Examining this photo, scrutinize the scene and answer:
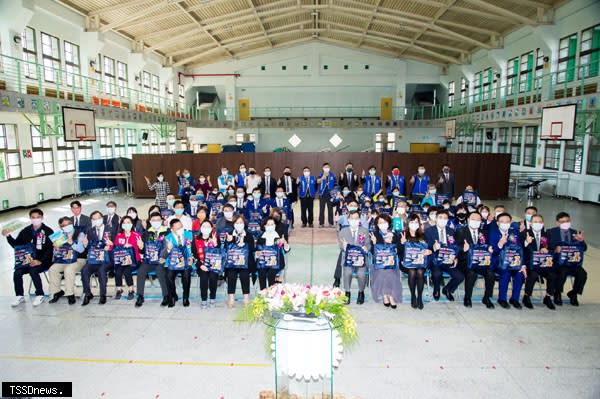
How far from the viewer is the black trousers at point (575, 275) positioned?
290 inches

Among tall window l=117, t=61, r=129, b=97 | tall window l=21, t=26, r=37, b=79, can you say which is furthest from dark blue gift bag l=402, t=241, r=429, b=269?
tall window l=117, t=61, r=129, b=97

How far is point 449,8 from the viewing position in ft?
74.0

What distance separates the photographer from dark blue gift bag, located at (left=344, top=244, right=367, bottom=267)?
7.29 meters

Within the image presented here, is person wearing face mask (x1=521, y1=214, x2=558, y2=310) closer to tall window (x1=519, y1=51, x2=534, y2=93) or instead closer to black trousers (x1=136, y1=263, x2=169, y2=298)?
black trousers (x1=136, y1=263, x2=169, y2=298)

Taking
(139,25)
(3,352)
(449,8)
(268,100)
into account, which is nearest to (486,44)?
(449,8)

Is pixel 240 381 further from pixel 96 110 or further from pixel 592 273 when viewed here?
pixel 96 110

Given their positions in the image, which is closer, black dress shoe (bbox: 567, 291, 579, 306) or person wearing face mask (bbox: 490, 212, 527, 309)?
person wearing face mask (bbox: 490, 212, 527, 309)

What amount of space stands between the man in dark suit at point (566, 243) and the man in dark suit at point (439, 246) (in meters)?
1.76

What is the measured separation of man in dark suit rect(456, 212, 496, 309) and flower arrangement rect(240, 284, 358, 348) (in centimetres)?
433

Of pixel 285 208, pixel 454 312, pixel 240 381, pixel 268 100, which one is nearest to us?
pixel 240 381

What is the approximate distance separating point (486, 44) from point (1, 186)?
2828cm

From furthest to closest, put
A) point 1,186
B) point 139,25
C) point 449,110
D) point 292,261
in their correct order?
point 449,110 < point 139,25 < point 1,186 < point 292,261

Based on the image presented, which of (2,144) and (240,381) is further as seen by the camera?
(2,144)

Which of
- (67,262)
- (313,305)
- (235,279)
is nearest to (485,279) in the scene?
(235,279)
